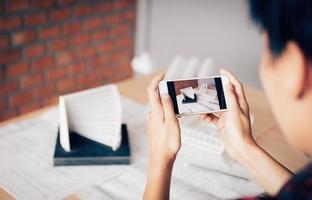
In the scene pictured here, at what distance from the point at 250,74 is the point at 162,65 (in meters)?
0.58

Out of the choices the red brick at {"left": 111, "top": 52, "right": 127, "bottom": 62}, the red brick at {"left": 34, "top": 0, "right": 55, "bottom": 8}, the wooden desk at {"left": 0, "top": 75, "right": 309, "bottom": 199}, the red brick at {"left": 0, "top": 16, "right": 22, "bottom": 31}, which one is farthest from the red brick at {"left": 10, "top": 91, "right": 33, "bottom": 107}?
the wooden desk at {"left": 0, "top": 75, "right": 309, "bottom": 199}

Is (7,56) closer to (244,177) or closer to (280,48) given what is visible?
(244,177)

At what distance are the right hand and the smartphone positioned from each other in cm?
2

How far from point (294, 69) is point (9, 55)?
1.77 m

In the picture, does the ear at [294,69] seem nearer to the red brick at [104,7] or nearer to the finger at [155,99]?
the finger at [155,99]

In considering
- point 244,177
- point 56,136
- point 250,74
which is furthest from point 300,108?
point 250,74

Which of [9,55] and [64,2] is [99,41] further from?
[9,55]

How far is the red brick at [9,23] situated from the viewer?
79.4 inches

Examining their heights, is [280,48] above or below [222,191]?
above

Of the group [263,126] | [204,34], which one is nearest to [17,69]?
[204,34]

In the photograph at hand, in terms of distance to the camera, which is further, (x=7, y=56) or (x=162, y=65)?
(x=162, y=65)

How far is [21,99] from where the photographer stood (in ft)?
7.39

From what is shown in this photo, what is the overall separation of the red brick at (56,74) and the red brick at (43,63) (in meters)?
0.04

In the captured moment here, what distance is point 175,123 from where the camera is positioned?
961mm
